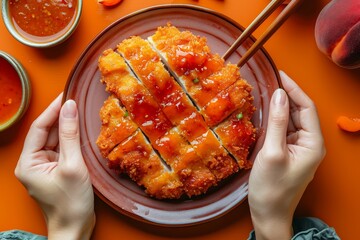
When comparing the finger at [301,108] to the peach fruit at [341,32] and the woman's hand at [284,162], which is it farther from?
the peach fruit at [341,32]

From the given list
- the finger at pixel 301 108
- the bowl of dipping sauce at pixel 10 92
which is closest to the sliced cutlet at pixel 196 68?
the finger at pixel 301 108

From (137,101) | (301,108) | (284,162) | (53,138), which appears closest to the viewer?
(284,162)

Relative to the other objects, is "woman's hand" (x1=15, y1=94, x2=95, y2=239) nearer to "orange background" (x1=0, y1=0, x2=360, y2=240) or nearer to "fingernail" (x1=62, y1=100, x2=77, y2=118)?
"fingernail" (x1=62, y1=100, x2=77, y2=118)

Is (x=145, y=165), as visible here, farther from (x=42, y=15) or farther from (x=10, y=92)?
(x=42, y=15)

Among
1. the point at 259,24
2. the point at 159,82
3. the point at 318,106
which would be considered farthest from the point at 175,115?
the point at 318,106

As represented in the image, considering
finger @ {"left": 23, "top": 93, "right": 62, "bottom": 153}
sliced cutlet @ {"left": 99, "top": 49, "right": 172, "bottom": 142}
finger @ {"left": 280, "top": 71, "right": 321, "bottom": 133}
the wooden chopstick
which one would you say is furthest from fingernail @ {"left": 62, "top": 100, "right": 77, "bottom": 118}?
finger @ {"left": 280, "top": 71, "right": 321, "bottom": 133}

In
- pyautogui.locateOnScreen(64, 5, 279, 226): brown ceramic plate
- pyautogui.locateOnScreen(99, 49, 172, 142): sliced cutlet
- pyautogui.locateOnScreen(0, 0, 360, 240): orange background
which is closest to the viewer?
pyautogui.locateOnScreen(99, 49, 172, 142): sliced cutlet

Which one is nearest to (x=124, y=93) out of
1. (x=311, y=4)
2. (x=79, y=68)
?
(x=79, y=68)
